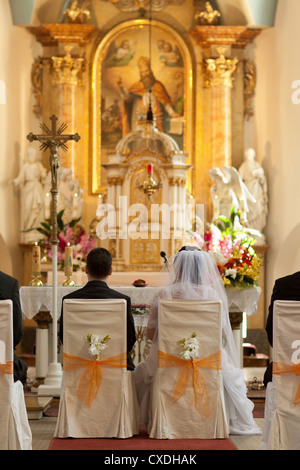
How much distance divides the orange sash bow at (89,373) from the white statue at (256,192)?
25.6ft

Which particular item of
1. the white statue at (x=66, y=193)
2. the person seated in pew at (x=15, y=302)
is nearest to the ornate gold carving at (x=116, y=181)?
the white statue at (x=66, y=193)

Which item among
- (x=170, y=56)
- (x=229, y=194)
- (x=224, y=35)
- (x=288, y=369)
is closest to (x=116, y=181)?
(x=229, y=194)

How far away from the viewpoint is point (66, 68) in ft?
45.7

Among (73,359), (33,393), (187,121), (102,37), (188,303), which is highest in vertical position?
(102,37)

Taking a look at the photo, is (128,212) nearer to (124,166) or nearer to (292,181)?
(124,166)

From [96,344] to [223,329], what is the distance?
3.93ft

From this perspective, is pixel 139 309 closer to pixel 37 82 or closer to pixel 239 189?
pixel 239 189

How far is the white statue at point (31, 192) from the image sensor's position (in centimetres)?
1329

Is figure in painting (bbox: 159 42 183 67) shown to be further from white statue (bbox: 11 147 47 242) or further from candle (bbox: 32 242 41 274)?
candle (bbox: 32 242 41 274)

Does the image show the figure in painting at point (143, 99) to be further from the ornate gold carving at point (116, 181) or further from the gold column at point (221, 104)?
the ornate gold carving at point (116, 181)

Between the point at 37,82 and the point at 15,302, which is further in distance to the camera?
the point at 37,82
